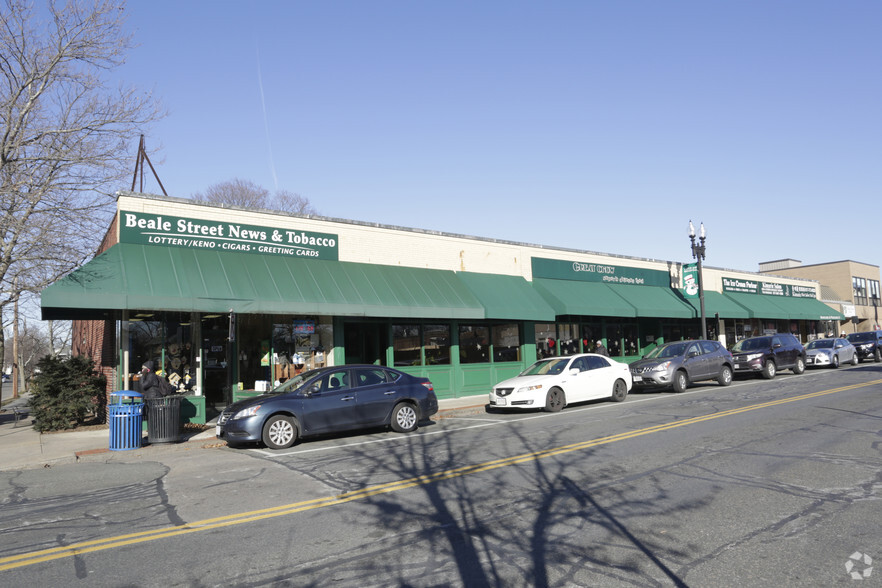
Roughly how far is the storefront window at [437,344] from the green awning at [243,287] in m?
1.39

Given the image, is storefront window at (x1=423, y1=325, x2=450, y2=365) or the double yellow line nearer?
the double yellow line

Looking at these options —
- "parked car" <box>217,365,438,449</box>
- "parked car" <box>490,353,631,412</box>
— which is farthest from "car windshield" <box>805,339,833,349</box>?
"parked car" <box>217,365,438,449</box>

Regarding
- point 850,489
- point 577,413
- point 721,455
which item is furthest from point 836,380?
point 850,489

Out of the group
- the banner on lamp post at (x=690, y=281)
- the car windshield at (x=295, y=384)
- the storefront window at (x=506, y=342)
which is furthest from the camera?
Result: the banner on lamp post at (x=690, y=281)

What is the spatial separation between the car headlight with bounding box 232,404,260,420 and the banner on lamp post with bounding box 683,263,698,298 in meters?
23.4

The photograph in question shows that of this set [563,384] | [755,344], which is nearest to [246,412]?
[563,384]

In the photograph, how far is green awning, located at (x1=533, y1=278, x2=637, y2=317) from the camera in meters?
21.8

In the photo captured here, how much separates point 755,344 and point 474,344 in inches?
455

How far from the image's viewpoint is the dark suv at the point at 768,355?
2258 centimetres

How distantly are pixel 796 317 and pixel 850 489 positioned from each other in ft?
115

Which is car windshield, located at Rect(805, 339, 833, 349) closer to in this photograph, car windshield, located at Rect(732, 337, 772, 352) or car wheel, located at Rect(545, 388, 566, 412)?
car windshield, located at Rect(732, 337, 772, 352)

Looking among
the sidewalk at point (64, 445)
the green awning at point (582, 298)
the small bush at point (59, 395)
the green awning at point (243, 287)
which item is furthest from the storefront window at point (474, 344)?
the small bush at point (59, 395)

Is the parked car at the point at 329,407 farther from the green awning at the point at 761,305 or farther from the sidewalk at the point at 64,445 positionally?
the green awning at the point at 761,305

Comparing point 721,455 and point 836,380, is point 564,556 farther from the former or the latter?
point 836,380
